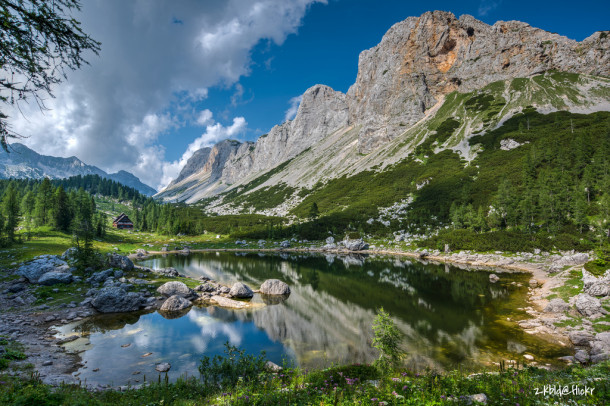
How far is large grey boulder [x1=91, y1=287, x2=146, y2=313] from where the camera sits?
28688 millimetres

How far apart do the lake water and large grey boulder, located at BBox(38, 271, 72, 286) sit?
483 inches

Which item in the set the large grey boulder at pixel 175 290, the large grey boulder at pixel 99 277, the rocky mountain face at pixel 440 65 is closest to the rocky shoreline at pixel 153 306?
the large grey boulder at pixel 175 290

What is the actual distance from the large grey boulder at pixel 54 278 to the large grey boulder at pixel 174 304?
1482cm

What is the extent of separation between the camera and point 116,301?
29484 millimetres

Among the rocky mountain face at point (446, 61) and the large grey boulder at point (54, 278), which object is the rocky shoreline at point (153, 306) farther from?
the rocky mountain face at point (446, 61)

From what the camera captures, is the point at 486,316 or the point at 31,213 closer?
the point at 486,316

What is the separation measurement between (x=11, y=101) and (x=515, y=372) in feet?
78.9

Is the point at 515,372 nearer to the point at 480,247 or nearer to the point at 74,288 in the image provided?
the point at 74,288

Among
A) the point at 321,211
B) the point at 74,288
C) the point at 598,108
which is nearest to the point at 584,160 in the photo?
the point at 598,108

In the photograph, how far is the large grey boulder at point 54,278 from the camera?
32969 mm

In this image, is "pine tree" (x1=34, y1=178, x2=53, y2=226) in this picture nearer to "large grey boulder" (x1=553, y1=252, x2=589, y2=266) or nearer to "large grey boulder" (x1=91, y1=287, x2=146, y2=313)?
"large grey boulder" (x1=91, y1=287, x2=146, y2=313)

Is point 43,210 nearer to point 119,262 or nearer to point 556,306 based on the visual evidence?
point 119,262

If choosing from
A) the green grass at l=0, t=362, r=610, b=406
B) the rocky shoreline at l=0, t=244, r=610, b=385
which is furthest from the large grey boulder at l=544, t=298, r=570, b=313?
the green grass at l=0, t=362, r=610, b=406

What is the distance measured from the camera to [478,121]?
137625 millimetres
